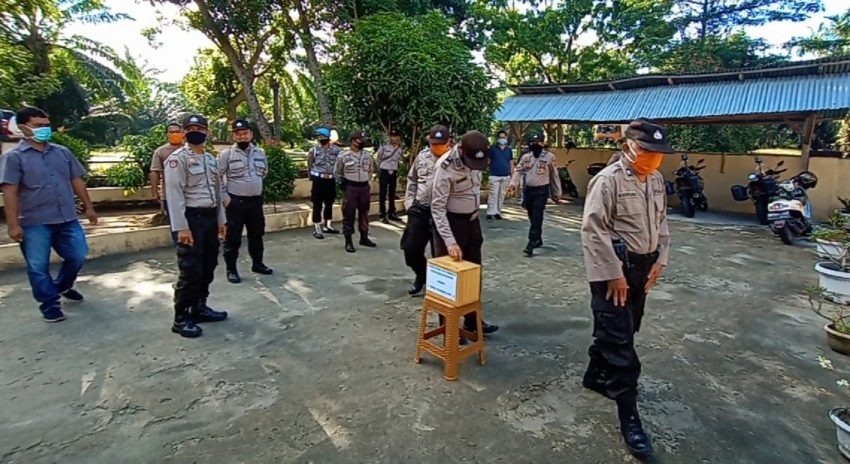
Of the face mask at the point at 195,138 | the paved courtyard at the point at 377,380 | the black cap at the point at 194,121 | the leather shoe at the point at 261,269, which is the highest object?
the black cap at the point at 194,121

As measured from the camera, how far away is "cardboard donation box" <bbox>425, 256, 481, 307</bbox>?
297 centimetres

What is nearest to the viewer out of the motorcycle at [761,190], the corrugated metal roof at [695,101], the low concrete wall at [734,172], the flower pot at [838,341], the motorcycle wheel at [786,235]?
the flower pot at [838,341]

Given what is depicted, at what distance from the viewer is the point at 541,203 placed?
5.94m

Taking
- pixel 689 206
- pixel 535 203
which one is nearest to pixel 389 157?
pixel 535 203

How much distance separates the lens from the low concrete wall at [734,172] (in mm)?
8773

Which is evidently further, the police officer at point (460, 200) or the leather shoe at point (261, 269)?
the leather shoe at point (261, 269)

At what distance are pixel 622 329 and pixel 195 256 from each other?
9.06 ft

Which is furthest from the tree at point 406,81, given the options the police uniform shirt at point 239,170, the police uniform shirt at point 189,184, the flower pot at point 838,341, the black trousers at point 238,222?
the flower pot at point 838,341

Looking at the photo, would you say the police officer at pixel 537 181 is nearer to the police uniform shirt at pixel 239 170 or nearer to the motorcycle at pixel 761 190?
the police uniform shirt at pixel 239 170

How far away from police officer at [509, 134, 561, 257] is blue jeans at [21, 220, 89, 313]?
4423mm

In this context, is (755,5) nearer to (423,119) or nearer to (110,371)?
(423,119)

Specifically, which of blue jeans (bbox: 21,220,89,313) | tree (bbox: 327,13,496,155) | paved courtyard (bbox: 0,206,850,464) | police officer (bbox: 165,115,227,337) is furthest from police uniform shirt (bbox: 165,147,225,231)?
tree (bbox: 327,13,496,155)

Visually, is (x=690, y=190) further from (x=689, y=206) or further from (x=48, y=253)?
(x=48, y=253)

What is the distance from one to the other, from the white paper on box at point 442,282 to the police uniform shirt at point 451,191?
0.24m
